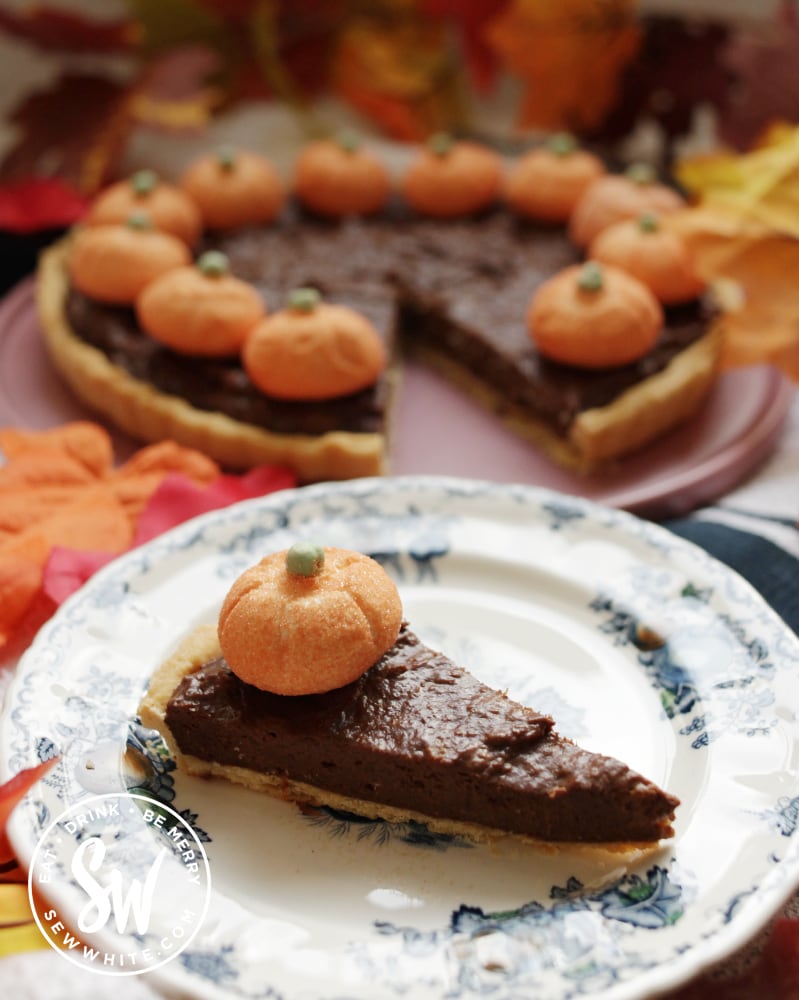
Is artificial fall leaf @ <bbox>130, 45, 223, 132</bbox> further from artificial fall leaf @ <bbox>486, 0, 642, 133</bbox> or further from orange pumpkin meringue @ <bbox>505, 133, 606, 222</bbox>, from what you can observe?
orange pumpkin meringue @ <bbox>505, 133, 606, 222</bbox>

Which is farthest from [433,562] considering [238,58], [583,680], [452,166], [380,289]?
[238,58]

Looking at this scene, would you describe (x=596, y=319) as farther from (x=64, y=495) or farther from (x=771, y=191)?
(x=64, y=495)

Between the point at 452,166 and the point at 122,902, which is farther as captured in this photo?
the point at 452,166

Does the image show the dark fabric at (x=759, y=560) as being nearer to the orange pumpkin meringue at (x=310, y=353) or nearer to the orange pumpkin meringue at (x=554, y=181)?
the orange pumpkin meringue at (x=310, y=353)

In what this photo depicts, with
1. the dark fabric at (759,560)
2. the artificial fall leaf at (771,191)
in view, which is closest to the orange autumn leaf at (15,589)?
the dark fabric at (759,560)

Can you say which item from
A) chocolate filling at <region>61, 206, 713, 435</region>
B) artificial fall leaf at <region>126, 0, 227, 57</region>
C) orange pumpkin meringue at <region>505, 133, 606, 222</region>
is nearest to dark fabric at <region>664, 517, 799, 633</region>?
chocolate filling at <region>61, 206, 713, 435</region>

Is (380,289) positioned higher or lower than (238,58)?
lower

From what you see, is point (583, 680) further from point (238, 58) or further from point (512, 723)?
point (238, 58)
